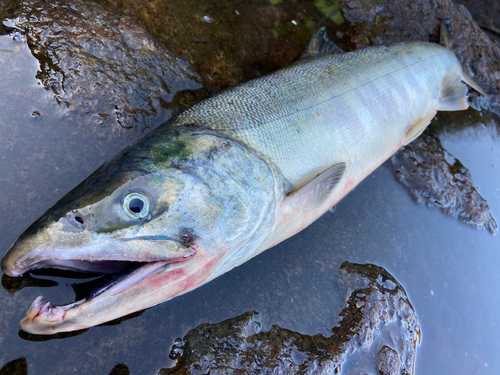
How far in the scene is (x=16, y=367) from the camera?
192cm

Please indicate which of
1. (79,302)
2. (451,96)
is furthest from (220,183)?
(451,96)

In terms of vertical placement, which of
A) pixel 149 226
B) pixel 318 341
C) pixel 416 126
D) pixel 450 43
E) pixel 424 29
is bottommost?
pixel 318 341

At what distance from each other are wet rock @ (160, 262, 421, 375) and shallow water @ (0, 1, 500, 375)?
80 millimetres

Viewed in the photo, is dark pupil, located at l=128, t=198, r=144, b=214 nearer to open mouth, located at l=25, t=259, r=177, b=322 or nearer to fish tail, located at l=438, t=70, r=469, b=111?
open mouth, located at l=25, t=259, r=177, b=322

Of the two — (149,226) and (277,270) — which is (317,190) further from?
(149,226)

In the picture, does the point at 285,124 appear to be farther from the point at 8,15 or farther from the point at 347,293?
the point at 8,15

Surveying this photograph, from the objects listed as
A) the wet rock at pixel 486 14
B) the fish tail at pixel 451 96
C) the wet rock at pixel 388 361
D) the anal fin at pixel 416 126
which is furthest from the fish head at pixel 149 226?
the wet rock at pixel 486 14

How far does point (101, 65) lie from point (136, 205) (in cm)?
164

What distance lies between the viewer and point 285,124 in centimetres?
242

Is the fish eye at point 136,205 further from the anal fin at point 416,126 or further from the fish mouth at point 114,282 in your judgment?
the anal fin at point 416,126

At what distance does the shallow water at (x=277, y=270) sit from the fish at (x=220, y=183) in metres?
0.39

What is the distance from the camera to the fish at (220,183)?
166 cm

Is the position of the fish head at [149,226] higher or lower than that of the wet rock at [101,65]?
lower

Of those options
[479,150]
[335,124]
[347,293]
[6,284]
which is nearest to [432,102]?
[479,150]
